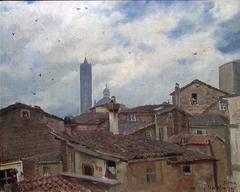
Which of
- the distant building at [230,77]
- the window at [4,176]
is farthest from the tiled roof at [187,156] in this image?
the window at [4,176]

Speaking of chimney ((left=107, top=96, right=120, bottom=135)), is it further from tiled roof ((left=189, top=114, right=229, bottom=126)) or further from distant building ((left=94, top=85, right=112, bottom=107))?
tiled roof ((left=189, top=114, right=229, bottom=126))

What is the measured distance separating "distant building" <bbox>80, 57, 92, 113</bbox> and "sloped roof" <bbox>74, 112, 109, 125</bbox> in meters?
0.12

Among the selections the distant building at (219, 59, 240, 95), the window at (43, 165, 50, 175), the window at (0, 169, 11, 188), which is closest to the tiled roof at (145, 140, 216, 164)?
the distant building at (219, 59, 240, 95)

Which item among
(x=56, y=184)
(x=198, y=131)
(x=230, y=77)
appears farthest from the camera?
(x=230, y=77)

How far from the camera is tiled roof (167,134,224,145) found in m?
3.25

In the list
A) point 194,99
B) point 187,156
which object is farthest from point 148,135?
point 194,99

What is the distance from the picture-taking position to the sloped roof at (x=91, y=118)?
3369 millimetres

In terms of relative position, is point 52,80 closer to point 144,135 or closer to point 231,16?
point 144,135

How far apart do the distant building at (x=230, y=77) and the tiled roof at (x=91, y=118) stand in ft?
4.46

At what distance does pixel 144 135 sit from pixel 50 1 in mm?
1956

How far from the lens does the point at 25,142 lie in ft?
10.7

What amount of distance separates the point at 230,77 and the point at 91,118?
1.65 meters

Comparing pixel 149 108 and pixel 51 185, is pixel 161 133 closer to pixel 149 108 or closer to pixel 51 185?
pixel 149 108

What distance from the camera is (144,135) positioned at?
331 centimetres
